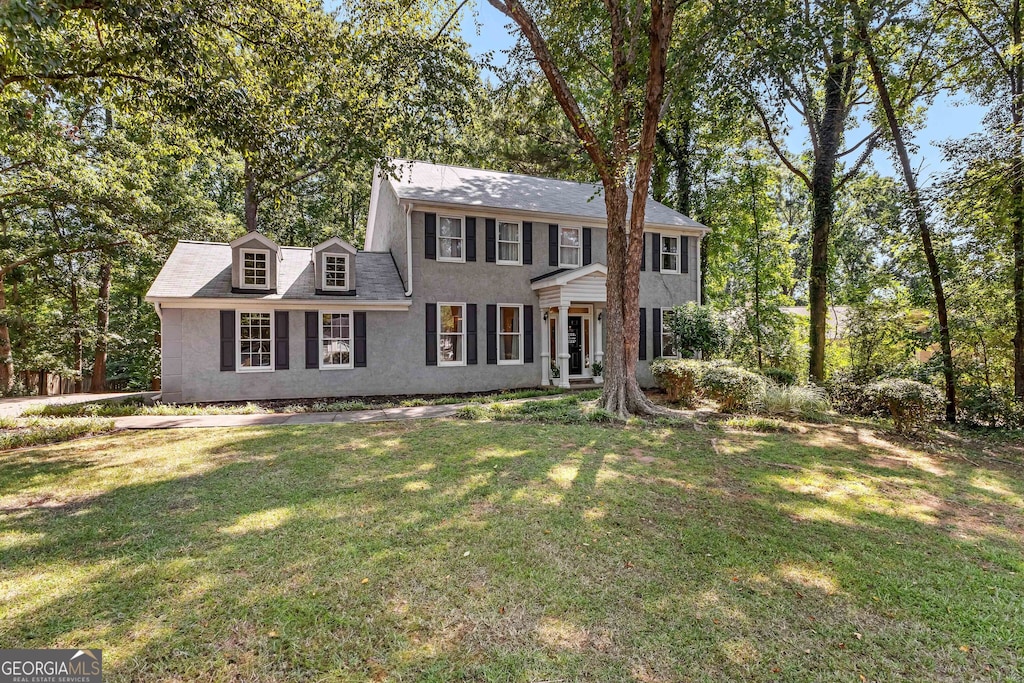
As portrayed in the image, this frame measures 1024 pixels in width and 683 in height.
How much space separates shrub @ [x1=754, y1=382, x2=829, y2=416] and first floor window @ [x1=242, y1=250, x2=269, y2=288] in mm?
12062

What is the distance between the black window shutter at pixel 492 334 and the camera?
14.0 m

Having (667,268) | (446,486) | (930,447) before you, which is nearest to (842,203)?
(667,268)

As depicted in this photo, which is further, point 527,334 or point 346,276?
point 527,334

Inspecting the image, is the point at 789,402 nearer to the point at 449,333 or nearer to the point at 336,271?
the point at 449,333

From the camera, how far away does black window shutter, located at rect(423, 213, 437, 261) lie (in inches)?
522

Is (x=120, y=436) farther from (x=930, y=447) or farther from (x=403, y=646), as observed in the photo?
(x=930, y=447)

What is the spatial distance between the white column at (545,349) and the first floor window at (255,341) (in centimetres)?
743

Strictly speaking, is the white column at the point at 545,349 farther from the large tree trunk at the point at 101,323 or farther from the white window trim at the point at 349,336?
the large tree trunk at the point at 101,323

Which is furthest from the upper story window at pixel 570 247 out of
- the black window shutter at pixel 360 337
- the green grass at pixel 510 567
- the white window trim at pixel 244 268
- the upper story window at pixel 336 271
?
the green grass at pixel 510 567

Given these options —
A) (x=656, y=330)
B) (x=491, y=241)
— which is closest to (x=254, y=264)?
(x=491, y=241)

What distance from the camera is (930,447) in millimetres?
7906

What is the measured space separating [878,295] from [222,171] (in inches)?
1058

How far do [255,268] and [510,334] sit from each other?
6.99 m

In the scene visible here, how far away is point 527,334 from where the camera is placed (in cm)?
1443
